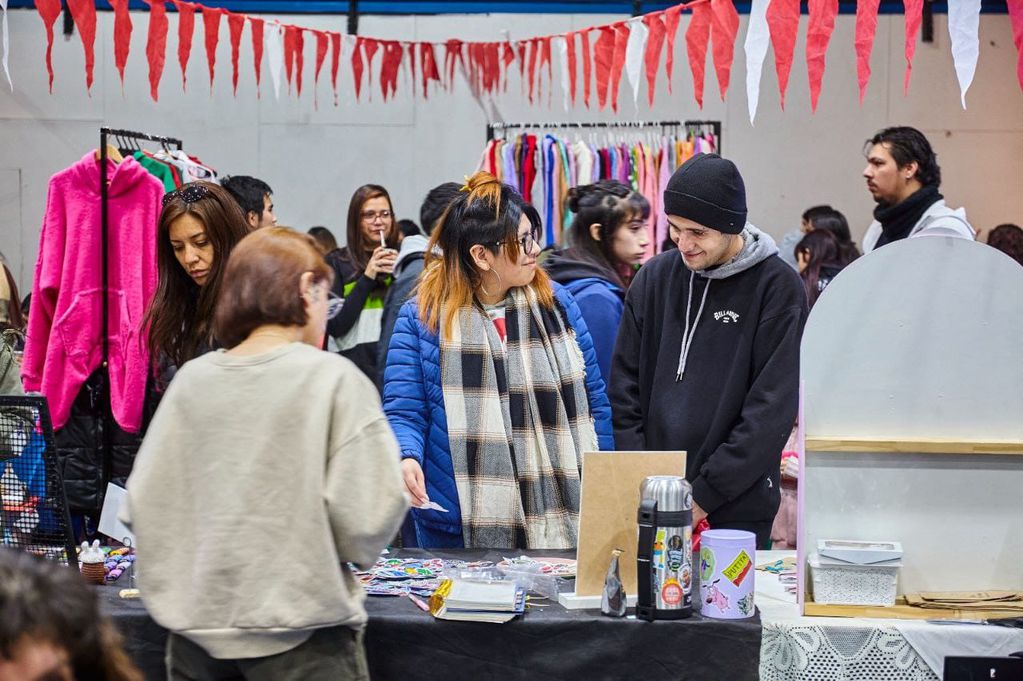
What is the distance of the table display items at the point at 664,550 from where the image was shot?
2.09 meters

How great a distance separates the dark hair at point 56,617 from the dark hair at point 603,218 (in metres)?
2.70

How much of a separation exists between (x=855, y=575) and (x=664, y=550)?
436mm

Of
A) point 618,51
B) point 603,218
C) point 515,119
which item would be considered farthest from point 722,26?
point 515,119

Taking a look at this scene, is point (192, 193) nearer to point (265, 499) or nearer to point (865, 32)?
point (265, 499)

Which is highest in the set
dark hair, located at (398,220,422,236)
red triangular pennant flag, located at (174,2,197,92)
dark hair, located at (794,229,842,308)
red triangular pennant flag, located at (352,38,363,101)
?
red triangular pennant flag, located at (352,38,363,101)

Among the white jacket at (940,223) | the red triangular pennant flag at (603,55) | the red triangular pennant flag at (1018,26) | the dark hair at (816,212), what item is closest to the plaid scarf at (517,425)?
the red triangular pennant flag at (1018,26)

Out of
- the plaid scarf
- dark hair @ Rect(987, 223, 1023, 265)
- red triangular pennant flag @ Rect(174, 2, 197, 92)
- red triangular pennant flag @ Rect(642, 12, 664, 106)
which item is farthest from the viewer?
dark hair @ Rect(987, 223, 1023, 265)

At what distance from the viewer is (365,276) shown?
4.90 m

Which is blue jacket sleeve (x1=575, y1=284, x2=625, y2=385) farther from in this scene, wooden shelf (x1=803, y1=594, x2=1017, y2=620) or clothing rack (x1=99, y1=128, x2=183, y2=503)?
clothing rack (x1=99, y1=128, x2=183, y2=503)

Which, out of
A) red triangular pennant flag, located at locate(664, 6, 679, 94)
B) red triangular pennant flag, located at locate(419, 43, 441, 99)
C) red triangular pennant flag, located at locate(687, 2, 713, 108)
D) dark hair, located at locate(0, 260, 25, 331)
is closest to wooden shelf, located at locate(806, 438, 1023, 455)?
red triangular pennant flag, located at locate(687, 2, 713, 108)

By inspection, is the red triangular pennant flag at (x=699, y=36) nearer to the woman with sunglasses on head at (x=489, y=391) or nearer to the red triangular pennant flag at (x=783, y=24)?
the red triangular pennant flag at (x=783, y=24)

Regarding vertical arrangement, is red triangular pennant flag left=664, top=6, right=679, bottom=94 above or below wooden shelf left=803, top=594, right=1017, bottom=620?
above

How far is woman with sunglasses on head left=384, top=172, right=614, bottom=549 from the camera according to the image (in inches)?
108

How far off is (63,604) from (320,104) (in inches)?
277
